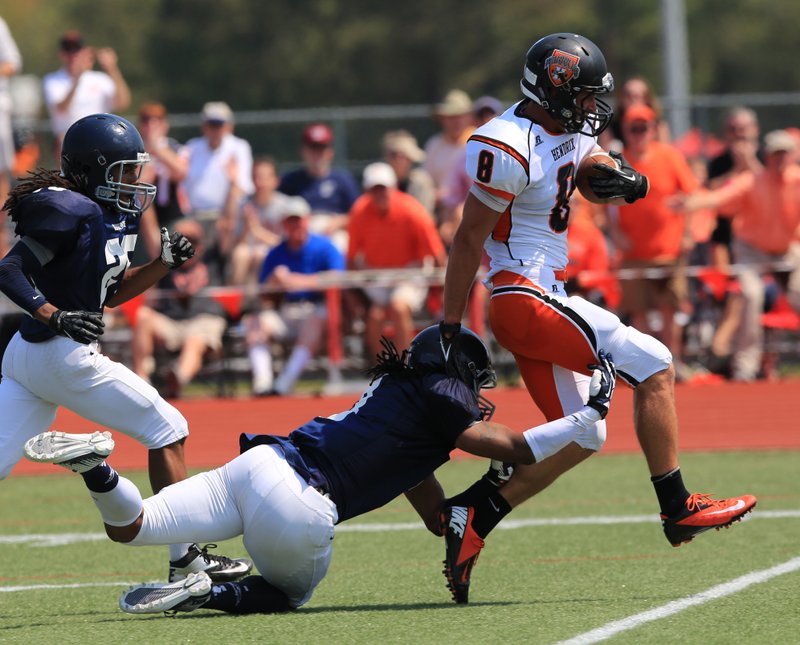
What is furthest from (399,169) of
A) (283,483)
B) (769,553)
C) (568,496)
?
(283,483)

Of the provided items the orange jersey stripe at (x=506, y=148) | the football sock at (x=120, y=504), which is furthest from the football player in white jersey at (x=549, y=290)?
the football sock at (x=120, y=504)

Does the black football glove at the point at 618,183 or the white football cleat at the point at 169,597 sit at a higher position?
the black football glove at the point at 618,183

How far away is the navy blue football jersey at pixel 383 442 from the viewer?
18.0ft

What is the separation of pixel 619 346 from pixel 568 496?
116 inches

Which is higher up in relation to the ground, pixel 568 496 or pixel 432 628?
pixel 432 628

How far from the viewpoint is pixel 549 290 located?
6039 mm

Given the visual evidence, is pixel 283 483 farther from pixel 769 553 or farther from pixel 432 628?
pixel 769 553

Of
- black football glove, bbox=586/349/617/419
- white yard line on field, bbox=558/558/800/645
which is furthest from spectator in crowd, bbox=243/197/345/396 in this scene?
black football glove, bbox=586/349/617/419

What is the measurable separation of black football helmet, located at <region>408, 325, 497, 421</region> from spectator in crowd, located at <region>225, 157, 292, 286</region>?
26.6ft

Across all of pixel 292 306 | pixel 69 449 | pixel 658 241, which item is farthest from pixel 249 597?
pixel 658 241

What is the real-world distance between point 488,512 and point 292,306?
782 cm

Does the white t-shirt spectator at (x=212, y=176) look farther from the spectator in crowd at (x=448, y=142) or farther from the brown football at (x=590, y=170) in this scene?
the brown football at (x=590, y=170)

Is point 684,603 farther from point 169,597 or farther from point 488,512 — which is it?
point 169,597

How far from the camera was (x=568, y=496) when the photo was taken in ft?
28.5
